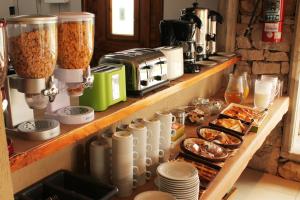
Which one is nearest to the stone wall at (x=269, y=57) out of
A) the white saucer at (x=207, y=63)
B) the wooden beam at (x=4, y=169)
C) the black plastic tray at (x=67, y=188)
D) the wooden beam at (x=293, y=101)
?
the wooden beam at (x=293, y=101)

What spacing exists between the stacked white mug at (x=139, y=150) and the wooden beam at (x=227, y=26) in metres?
1.58

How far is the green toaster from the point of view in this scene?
1390 mm

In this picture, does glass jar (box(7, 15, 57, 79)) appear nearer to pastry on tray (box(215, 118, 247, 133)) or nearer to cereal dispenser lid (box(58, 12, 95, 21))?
cereal dispenser lid (box(58, 12, 95, 21))

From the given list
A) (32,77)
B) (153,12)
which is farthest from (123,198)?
(153,12)

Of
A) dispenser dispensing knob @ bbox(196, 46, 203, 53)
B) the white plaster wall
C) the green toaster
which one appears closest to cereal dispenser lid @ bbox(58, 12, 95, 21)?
the green toaster

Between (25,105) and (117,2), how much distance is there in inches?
103

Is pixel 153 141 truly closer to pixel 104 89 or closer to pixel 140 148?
pixel 140 148

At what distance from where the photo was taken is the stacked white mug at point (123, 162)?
1.45 m

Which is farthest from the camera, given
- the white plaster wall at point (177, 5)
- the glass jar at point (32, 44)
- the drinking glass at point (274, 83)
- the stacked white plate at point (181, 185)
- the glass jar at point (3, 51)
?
the white plaster wall at point (177, 5)

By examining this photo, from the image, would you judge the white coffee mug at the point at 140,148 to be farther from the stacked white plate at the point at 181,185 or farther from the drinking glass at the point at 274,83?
the drinking glass at the point at 274,83

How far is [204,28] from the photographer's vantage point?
2514 mm

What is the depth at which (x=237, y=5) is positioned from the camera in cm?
288

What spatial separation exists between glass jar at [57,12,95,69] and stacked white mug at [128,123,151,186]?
485mm

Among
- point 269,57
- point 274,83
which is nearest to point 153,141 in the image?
point 274,83
